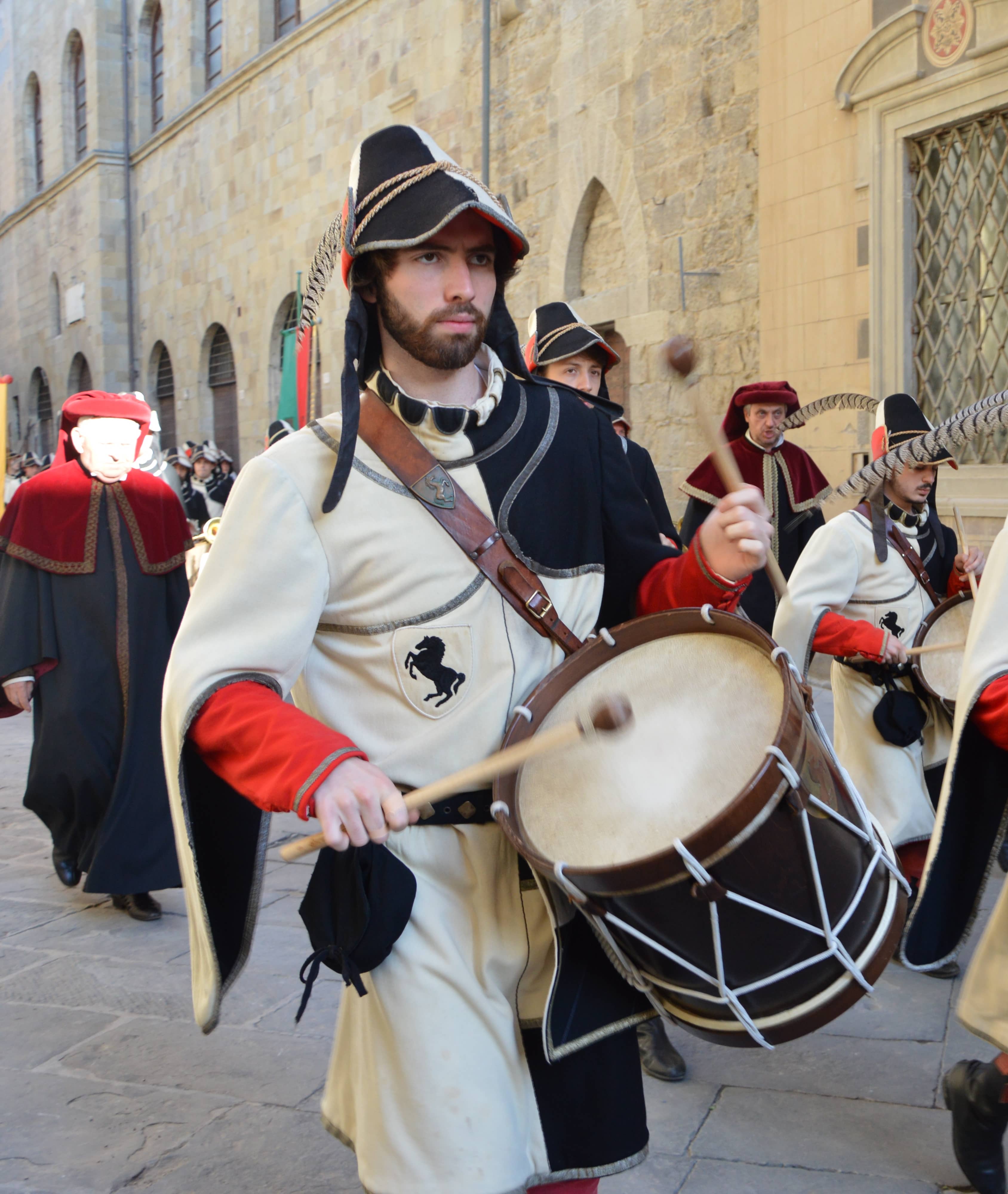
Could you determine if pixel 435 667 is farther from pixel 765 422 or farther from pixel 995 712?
pixel 765 422

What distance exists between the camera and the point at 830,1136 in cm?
304

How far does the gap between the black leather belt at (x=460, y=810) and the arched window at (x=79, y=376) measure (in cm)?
2782

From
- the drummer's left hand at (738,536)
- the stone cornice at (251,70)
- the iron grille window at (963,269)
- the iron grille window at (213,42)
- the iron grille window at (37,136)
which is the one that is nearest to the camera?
the drummer's left hand at (738,536)

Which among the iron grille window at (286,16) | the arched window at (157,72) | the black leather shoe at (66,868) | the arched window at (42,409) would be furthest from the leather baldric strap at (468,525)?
the arched window at (42,409)

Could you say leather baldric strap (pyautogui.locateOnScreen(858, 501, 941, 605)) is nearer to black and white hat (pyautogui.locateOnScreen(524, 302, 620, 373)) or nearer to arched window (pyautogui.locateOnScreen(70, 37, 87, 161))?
black and white hat (pyautogui.locateOnScreen(524, 302, 620, 373))

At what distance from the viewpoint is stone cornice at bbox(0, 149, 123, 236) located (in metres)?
26.1

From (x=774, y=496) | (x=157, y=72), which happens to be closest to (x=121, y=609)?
(x=774, y=496)

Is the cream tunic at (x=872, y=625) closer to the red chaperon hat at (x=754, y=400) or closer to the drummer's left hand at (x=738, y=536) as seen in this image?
the red chaperon hat at (x=754, y=400)

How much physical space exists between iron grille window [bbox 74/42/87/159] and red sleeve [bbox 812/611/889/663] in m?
27.3

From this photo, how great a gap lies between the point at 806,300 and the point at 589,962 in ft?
26.7

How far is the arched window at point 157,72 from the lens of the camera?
2478 centimetres

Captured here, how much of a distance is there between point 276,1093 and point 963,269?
7.11 meters

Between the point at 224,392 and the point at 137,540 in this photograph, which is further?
the point at 224,392

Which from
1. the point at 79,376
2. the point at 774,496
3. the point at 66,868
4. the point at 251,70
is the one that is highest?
the point at 251,70
